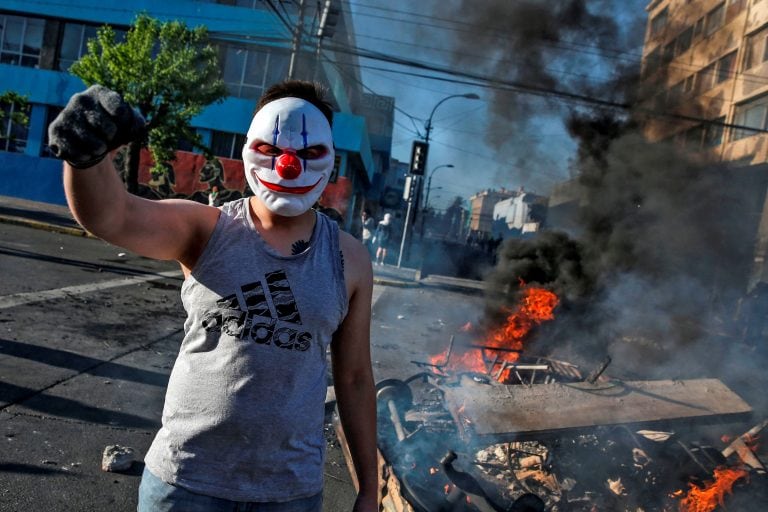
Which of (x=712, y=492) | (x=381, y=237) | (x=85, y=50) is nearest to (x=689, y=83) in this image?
(x=381, y=237)

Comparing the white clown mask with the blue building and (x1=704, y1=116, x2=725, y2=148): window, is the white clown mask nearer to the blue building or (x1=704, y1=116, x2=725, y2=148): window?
(x1=704, y1=116, x2=725, y2=148): window

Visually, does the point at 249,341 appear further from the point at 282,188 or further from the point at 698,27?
the point at 698,27

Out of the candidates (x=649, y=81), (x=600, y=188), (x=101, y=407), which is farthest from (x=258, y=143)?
(x=649, y=81)

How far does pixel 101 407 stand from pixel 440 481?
2.62 m

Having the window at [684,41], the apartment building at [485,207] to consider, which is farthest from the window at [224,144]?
the apartment building at [485,207]

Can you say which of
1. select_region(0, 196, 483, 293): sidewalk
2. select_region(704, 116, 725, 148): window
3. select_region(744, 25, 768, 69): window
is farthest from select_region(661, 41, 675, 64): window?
select_region(0, 196, 483, 293): sidewalk

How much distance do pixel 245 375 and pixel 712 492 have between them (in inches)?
119

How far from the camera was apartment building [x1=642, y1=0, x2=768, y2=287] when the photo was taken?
1499cm

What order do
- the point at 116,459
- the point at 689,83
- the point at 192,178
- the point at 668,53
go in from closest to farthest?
1. the point at 116,459
2. the point at 668,53
3. the point at 689,83
4. the point at 192,178

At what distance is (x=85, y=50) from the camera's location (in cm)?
2473

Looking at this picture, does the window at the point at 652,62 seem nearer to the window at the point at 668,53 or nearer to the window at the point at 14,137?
the window at the point at 668,53

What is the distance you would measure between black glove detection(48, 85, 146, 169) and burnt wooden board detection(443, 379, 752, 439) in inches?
119

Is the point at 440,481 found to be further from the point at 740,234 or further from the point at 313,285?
the point at 740,234

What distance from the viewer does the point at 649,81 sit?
1491 centimetres
